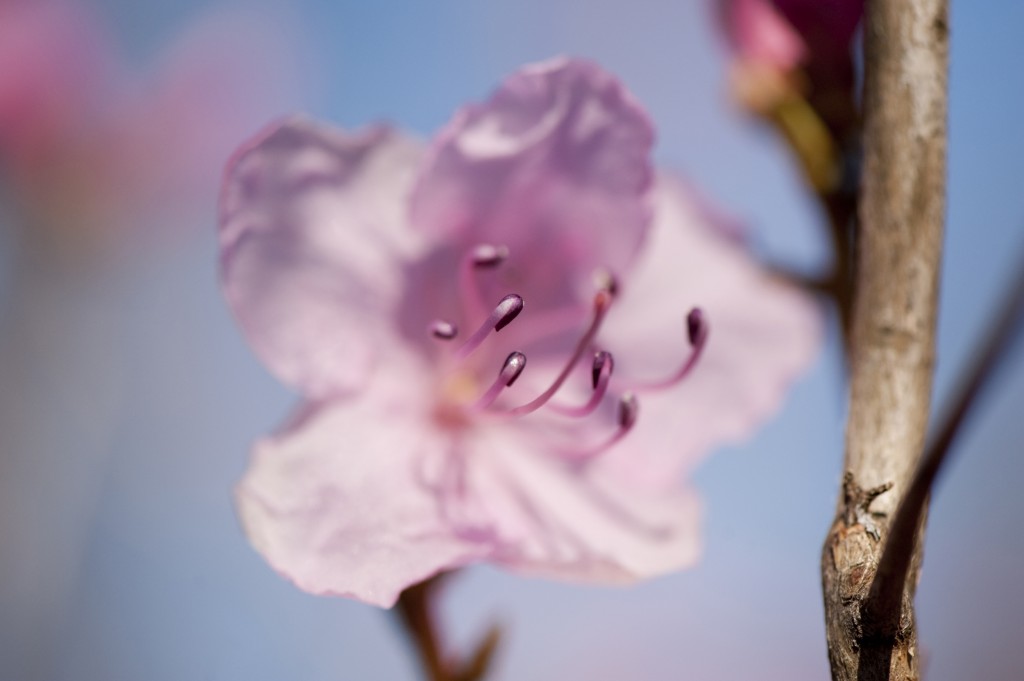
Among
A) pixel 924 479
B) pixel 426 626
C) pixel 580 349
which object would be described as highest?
pixel 924 479

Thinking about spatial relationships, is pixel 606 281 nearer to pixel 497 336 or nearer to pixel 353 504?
pixel 497 336

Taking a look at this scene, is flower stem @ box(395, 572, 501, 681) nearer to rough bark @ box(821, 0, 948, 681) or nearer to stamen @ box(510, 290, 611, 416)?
stamen @ box(510, 290, 611, 416)

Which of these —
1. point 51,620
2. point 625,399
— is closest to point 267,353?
point 625,399

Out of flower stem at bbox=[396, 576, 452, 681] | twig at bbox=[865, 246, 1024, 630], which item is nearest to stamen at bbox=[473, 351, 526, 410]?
flower stem at bbox=[396, 576, 452, 681]

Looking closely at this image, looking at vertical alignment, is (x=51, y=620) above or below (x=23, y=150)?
below

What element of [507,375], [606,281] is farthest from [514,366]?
[606,281]

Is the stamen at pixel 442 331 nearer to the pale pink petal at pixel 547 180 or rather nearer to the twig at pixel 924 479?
the pale pink petal at pixel 547 180

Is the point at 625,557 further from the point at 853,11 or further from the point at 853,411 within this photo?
the point at 853,11
